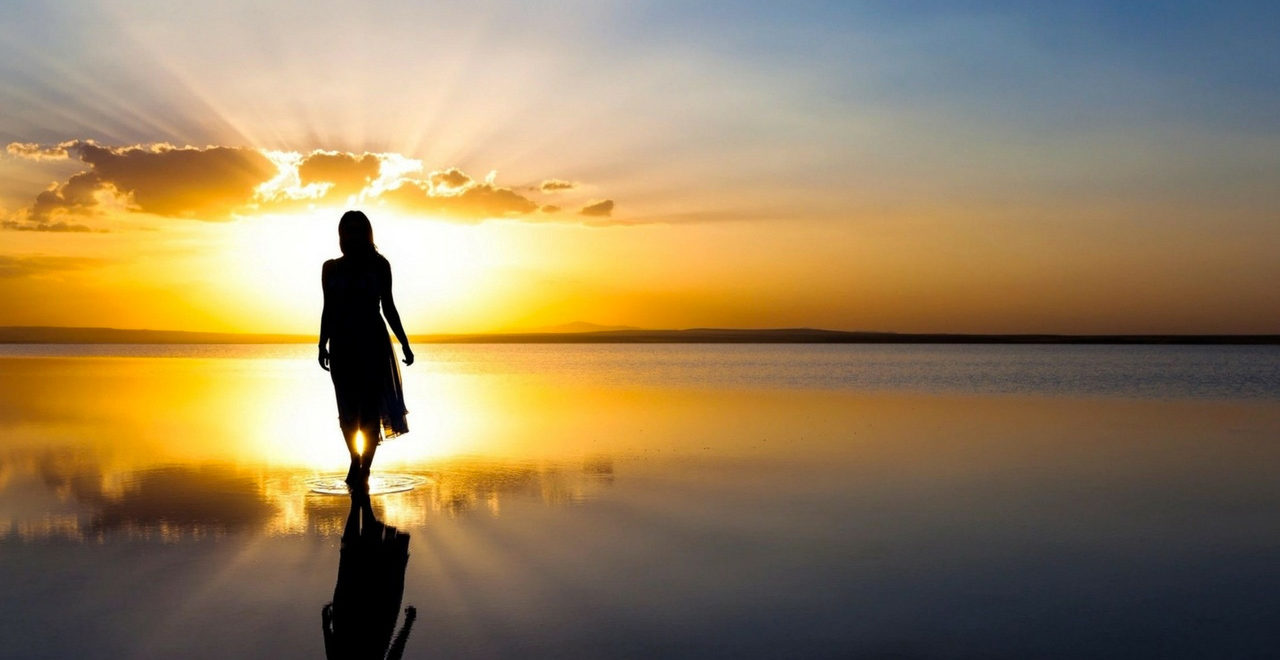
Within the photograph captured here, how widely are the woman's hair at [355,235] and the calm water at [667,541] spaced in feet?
6.91

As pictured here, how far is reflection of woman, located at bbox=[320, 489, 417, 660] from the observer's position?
167 inches

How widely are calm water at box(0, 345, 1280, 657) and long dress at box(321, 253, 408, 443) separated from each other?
2.60 feet

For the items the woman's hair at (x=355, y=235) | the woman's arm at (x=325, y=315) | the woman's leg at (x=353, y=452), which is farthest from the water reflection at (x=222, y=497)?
the woman's hair at (x=355, y=235)

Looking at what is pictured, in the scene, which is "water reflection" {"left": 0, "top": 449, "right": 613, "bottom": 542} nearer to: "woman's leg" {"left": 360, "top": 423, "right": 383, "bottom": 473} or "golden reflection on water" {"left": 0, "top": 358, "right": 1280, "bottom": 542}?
"golden reflection on water" {"left": 0, "top": 358, "right": 1280, "bottom": 542}

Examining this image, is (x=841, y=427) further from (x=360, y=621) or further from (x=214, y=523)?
(x=360, y=621)

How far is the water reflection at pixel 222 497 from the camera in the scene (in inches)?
268

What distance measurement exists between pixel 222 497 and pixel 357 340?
1.69 meters

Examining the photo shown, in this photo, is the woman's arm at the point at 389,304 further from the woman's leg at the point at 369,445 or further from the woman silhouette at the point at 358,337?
the woman's leg at the point at 369,445

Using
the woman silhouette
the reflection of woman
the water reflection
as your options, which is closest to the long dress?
the woman silhouette

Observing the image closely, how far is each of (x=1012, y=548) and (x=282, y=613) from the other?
4.52m

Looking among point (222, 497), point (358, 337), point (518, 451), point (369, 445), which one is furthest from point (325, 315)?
point (518, 451)

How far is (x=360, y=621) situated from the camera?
15.1 feet

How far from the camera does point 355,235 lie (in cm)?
824

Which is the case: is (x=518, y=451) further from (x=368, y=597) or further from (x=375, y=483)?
(x=368, y=597)
